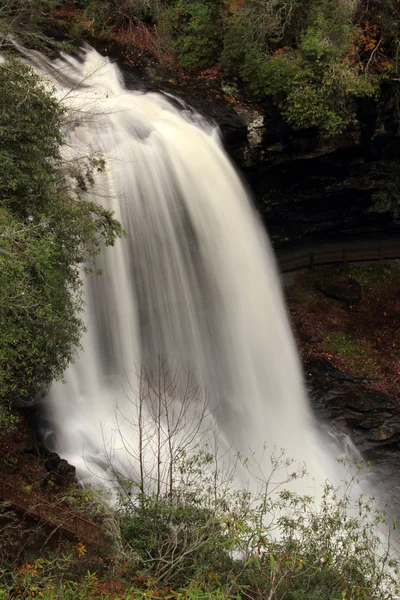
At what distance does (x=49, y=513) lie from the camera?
8.98 m

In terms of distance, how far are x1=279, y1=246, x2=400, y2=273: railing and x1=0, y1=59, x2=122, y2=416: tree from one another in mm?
12067

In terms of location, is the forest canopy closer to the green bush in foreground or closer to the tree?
the tree

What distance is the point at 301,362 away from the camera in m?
17.9

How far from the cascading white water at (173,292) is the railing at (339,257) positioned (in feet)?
16.0

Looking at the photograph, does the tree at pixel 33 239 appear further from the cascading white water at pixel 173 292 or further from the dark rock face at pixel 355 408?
the dark rock face at pixel 355 408

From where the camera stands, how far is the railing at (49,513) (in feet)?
28.6

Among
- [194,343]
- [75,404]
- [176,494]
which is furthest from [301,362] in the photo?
[176,494]

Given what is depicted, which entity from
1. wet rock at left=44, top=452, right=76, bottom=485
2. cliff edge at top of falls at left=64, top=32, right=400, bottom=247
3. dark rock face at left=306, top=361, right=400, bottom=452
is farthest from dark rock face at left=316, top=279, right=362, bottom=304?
wet rock at left=44, top=452, right=76, bottom=485

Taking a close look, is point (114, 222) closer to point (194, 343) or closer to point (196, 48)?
point (194, 343)

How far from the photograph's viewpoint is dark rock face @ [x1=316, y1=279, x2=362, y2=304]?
21.1 metres

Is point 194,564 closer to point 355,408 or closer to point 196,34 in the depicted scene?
point 355,408

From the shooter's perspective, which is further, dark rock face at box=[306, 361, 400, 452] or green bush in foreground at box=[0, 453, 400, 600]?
dark rock face at box=[306, 361, 400, 452]

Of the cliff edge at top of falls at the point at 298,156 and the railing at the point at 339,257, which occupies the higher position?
the cliff edge at top of falls at the point at 298,156

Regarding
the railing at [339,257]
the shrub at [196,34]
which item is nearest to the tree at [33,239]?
A: the shrub at [196,34]
